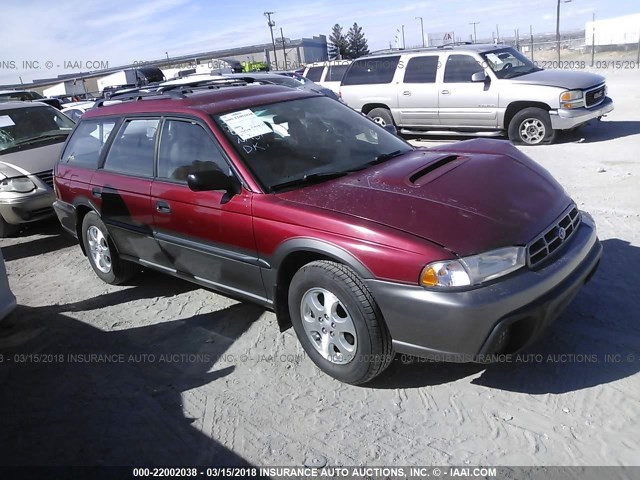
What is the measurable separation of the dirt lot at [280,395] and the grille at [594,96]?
545 cm

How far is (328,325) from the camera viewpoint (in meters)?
3.17

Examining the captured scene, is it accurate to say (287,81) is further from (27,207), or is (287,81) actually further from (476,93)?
(27,207)

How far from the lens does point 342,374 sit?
3186 millimetres

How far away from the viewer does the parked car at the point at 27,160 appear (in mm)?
6855

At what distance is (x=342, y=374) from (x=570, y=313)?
1.69 m

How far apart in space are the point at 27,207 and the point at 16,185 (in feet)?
1.14

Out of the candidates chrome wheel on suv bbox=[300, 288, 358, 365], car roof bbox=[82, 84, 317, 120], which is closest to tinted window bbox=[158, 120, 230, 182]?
car roof bbox=[82, 84, 317, 120]

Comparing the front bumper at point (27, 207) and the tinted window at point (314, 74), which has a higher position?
the tinted window at point (314, 74)

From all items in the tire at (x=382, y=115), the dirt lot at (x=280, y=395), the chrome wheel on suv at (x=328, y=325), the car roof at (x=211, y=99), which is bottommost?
the dirt lot at (x=280, y=395)

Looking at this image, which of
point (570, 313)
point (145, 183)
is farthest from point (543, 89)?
point (145, 183)

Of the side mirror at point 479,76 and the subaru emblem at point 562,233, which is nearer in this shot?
the subaru emblem at point 562,233

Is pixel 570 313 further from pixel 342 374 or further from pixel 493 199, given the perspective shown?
pixel 342 374

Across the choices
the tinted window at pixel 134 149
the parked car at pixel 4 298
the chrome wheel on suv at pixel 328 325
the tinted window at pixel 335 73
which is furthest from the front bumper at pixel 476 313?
the tinted window at pixel 335 73

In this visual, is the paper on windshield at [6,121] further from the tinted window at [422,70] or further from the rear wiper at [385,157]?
the tinted window at [422,70]
